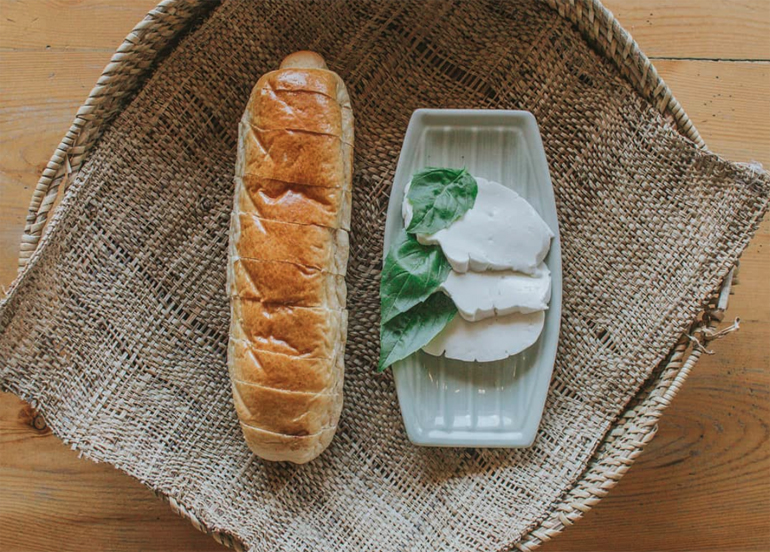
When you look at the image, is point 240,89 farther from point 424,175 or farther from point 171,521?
point 171,521

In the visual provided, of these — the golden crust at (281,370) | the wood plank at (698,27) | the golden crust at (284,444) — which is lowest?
the golden crust at (284,444)

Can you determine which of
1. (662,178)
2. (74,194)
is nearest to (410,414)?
(662,178)

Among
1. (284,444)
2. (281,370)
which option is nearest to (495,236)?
(281,370)

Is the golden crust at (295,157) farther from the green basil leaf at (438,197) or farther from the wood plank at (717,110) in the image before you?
the wood plank at (717,110)

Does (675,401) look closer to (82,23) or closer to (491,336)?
(491,336)

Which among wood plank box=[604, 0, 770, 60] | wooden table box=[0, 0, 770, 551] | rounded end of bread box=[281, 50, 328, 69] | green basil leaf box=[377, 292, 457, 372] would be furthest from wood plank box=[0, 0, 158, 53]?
wood plank box=[604, 0, 770, 60]

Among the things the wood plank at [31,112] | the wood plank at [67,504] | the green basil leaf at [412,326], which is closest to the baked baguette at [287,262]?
the green basil leaf at [412,326]
